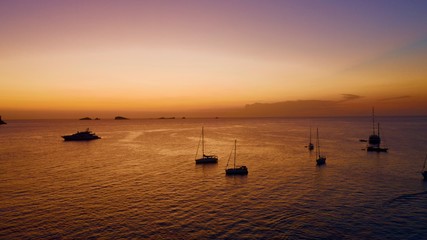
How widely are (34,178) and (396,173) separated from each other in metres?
87.3

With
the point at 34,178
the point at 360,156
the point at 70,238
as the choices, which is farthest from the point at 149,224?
the point at 360,156

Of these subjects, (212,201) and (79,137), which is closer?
(212,201)

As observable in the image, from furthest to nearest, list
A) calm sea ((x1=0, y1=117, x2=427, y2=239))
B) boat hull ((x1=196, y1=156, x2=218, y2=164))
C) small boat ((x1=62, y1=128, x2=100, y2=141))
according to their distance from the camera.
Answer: small boat ((x1=62, y1=128, x2=100, y2=141)), boat hull ((x1=196, y1=156, x2=218, y2=164)), calm sea ((x1=0, y1=117, x2=427, y2=239))

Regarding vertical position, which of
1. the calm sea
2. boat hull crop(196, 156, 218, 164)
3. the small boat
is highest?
the small boat

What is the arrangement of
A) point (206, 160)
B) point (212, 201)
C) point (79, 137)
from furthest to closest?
point (79, 137) < point (206, 160) < point (212, 201)

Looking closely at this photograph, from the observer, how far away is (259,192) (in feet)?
181

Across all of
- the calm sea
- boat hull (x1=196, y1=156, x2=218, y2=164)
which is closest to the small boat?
the calm sea

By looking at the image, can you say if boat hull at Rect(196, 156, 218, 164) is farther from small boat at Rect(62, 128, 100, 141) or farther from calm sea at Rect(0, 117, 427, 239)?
small boat at Rect(62, 128, 100, 141)

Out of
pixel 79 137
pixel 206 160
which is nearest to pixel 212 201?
pixel 206 160

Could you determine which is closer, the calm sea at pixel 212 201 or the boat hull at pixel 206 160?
the calm sea at pixel 212 201

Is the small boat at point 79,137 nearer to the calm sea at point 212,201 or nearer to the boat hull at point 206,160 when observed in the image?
the calm sea at point 212,201

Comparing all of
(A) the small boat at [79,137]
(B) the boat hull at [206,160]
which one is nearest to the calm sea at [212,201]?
(B) the boat hull at [206,160]

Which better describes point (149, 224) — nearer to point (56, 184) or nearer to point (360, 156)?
point (56, 184)

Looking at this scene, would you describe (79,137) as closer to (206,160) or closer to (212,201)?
(206,160)
